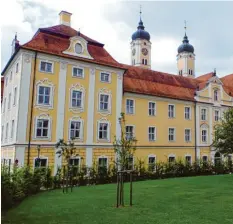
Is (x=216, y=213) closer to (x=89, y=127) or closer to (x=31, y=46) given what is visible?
(x=89, y=127)

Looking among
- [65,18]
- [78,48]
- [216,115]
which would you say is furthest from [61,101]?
[216,115]

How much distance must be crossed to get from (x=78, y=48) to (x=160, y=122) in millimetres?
12029

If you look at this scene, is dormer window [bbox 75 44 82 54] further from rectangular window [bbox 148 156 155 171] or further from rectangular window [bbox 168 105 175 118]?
rectangular window [bbox 148 156 155 171]

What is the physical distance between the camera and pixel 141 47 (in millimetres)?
63312

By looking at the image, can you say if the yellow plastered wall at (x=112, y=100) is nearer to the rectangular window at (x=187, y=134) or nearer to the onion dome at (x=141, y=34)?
the rectangular window at (x=187, y=134)

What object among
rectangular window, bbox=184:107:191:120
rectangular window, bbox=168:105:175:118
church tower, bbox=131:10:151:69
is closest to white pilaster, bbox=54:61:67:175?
rectangular window, bbox=168:105:175:118

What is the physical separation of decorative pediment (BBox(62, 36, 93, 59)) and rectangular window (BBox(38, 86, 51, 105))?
3944 millimetres

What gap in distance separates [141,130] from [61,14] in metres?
Result: 15.1

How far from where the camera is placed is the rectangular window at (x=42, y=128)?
22.2 metres

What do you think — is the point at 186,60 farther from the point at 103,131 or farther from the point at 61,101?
the point at 61,101

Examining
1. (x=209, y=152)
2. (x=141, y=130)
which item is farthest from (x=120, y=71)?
(x=209, y=152)

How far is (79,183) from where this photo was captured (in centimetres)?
2111

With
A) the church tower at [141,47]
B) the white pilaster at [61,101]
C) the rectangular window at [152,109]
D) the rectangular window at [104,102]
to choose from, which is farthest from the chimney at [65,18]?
the church tower at [141,47]

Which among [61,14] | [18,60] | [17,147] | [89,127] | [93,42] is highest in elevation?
[61,14]
